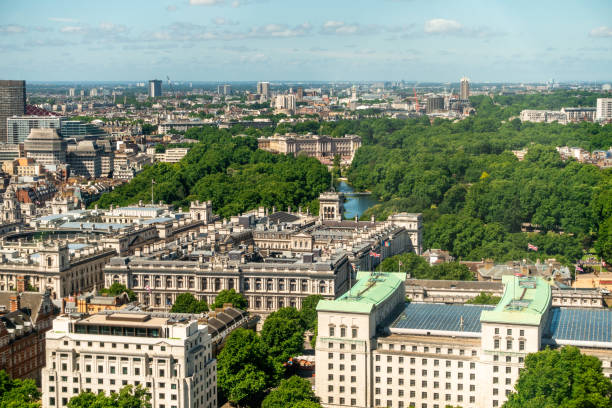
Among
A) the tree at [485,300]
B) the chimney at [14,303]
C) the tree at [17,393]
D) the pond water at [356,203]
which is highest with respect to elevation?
the chimney at [14,303]

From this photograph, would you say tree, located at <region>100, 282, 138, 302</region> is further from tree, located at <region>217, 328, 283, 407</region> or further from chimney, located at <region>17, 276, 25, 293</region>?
tree, located at <region>217, 328, 283, 407</region>

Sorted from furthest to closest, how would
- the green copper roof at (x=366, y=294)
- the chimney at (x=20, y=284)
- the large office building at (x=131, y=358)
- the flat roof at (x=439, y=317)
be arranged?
the chimney at (x=20, y=284) < the flat roof at (x=439, y=317) < the green copper roof at (x=366, y=294) < the large office building at (x=131, y=358)

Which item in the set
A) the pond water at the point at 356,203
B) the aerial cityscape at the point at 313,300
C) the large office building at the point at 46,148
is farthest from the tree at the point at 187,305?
the large office building at the point at 46,148

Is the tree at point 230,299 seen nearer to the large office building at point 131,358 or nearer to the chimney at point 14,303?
the chimney at point 14,303

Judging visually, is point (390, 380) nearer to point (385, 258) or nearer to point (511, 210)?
point (385, 258)

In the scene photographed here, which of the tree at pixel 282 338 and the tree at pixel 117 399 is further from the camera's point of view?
the tree at pixel 282 338

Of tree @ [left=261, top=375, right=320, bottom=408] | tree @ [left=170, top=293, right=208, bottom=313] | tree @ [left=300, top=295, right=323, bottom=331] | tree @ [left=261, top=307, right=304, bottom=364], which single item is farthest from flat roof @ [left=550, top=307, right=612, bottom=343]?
tree @ [left=170, top=293, right=208, bottom=313]

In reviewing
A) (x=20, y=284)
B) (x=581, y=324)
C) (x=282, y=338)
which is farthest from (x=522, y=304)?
(x=20, y=284)

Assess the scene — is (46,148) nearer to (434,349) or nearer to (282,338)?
(282,338)

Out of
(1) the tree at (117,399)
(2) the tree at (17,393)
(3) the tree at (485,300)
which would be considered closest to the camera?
(1) the tree at (117,399)
